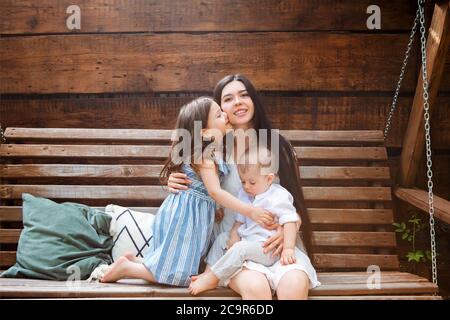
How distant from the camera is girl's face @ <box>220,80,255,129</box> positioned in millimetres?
1957

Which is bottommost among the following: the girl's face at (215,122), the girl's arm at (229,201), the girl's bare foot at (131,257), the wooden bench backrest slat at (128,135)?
the girl's bare foot at (131,257)

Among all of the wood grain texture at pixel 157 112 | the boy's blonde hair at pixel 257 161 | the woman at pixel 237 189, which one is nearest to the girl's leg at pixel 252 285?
the woman at pixel 237 189

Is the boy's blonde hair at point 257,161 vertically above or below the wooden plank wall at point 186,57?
below

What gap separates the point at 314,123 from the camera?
8.17ft

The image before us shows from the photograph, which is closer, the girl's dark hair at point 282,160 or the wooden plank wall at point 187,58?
the girl's dark hair at point 282,160

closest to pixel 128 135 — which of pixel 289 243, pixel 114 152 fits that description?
pixel 114 152

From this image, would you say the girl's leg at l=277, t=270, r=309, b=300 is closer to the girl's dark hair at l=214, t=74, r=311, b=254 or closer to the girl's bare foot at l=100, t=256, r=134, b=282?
the girl's dark hair at l=214, t=74, r=311, b=254

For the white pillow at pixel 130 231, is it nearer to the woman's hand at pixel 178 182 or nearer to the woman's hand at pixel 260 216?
the woman's hand at pixel 178 182

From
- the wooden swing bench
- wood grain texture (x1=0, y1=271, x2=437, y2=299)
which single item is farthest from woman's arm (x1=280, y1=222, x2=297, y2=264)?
the wooden swing bench

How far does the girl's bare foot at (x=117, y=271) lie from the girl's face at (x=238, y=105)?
1.93 ft

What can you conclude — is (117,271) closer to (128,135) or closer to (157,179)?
(157,179)

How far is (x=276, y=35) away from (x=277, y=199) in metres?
0.89

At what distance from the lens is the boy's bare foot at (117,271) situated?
6.13 feet
